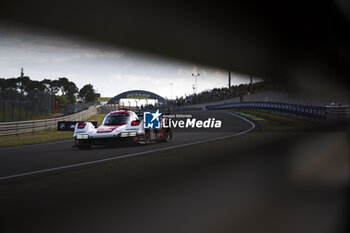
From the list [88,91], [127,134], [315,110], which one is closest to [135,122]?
[127,134]

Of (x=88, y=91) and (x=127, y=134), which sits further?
(x=127, y=134)

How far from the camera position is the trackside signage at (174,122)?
478 inches

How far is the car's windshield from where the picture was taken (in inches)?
455

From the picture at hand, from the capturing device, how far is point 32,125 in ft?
66.7

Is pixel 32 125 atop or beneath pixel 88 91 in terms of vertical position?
beneath

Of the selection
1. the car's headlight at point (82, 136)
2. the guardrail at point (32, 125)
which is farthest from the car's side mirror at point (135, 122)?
the guardrail at point (32, 125)

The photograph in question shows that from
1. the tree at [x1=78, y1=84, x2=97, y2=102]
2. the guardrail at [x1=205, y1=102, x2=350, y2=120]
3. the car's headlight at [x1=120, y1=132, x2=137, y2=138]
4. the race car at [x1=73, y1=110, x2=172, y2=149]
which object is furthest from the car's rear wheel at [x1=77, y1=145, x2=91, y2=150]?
the guardrail at [x1=205, y1=102, x2=350, y2=120]

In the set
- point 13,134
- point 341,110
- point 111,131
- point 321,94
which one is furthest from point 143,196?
point 341,110

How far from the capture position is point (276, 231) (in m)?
3.13

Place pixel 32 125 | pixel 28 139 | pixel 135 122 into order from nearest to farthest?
pixel 135 122, pixel 28 139, pixel 32 125

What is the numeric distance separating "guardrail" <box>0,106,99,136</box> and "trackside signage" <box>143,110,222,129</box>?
4319 mm

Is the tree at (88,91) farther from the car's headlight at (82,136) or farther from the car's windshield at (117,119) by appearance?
the car's windshield at (117,119)

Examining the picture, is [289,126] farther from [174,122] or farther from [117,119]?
[117,119]

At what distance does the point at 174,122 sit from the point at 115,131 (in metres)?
10.3
